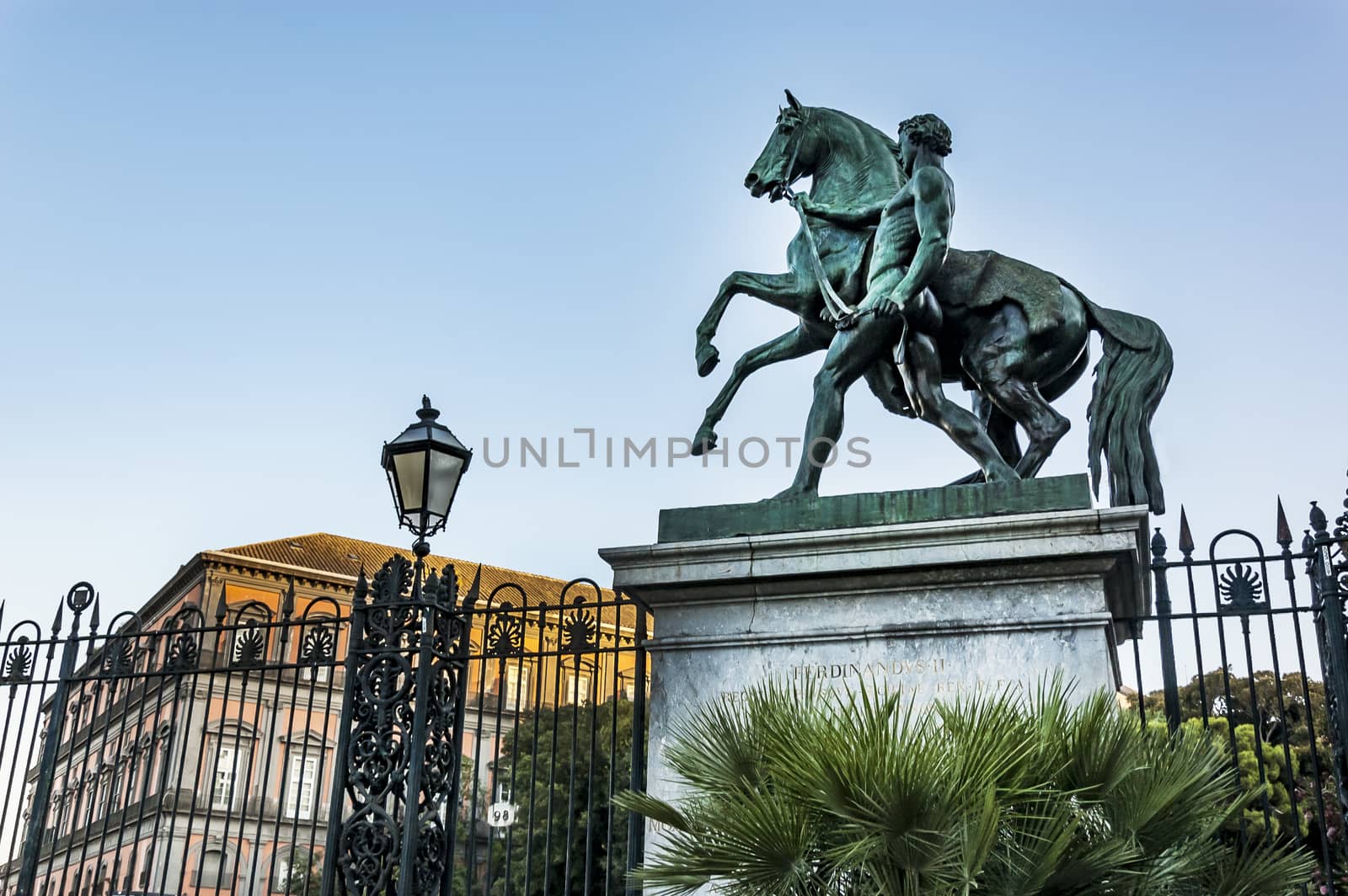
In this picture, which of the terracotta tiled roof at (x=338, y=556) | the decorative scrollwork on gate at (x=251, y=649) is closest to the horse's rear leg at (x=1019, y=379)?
the decorative scrollwork on gate at (x=251, y=649)

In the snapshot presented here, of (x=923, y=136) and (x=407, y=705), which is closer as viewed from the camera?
(x=407, y=705)

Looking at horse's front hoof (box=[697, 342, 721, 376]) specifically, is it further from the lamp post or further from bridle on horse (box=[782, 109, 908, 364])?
the lamp post

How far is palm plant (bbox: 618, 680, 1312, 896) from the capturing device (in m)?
4.87

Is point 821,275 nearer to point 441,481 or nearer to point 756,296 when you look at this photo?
point 756,296

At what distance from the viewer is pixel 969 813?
15.8 feet

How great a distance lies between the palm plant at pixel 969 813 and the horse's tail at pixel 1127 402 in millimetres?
2731

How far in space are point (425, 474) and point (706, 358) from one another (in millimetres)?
2053

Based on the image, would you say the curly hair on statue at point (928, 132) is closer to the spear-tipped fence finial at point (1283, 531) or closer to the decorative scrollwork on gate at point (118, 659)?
the spear-tipped fence finial at point (1283, 531)

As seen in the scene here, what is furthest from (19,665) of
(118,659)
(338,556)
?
(338,556)

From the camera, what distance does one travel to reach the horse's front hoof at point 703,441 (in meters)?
8.60

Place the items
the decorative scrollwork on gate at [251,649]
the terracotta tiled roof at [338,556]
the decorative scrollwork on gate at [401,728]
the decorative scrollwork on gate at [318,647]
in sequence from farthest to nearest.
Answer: the terracotta tiled roof at [338,556] < the decorative scrollwork on gate at [251,649] < the decorative scrollwork on gate at [318,647] < the decorative scrollwork on gate at [401,728]

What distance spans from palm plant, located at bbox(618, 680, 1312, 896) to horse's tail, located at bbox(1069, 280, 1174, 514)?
2.73 metres

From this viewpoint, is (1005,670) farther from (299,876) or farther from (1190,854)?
(299,876)

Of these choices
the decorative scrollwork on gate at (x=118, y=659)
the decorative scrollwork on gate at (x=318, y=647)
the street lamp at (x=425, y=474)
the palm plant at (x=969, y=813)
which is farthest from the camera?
the decorative scrollwork on gate at (x=118, y=659)
